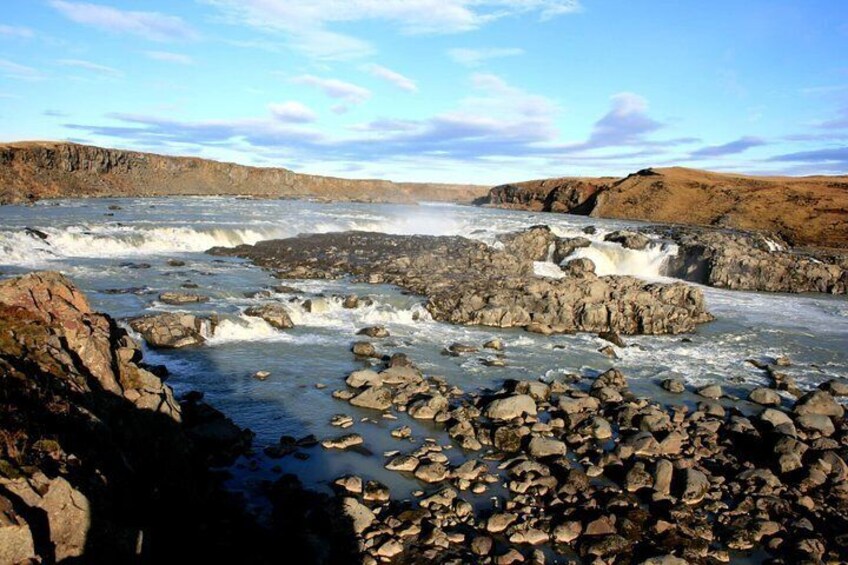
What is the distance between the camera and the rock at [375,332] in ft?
75.0

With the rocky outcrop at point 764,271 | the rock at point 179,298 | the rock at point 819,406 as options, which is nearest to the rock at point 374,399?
the rock at point 819,406

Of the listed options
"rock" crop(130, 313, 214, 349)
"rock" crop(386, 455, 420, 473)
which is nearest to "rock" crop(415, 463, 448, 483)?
"rock" crop(386, 455, 420, 473)

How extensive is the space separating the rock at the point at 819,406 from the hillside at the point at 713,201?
51.2 meters

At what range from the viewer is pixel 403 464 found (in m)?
12.4

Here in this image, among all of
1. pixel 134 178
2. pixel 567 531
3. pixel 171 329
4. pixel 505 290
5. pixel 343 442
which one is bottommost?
pixel 567 531

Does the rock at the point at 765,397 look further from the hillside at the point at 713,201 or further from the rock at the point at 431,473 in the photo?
the hillside at the point at 713,201

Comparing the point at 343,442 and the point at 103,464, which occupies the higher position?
the point at 103,464

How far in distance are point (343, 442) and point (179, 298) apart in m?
14.9

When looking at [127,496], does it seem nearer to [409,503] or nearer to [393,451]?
[409,503]

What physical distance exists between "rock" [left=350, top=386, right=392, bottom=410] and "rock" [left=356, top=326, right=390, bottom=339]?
6510 millimetres

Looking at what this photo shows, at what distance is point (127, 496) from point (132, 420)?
2175 mm

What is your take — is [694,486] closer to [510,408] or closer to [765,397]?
[510,408]

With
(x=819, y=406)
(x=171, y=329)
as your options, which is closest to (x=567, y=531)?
(x=819, y=406)

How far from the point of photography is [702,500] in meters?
11.6
